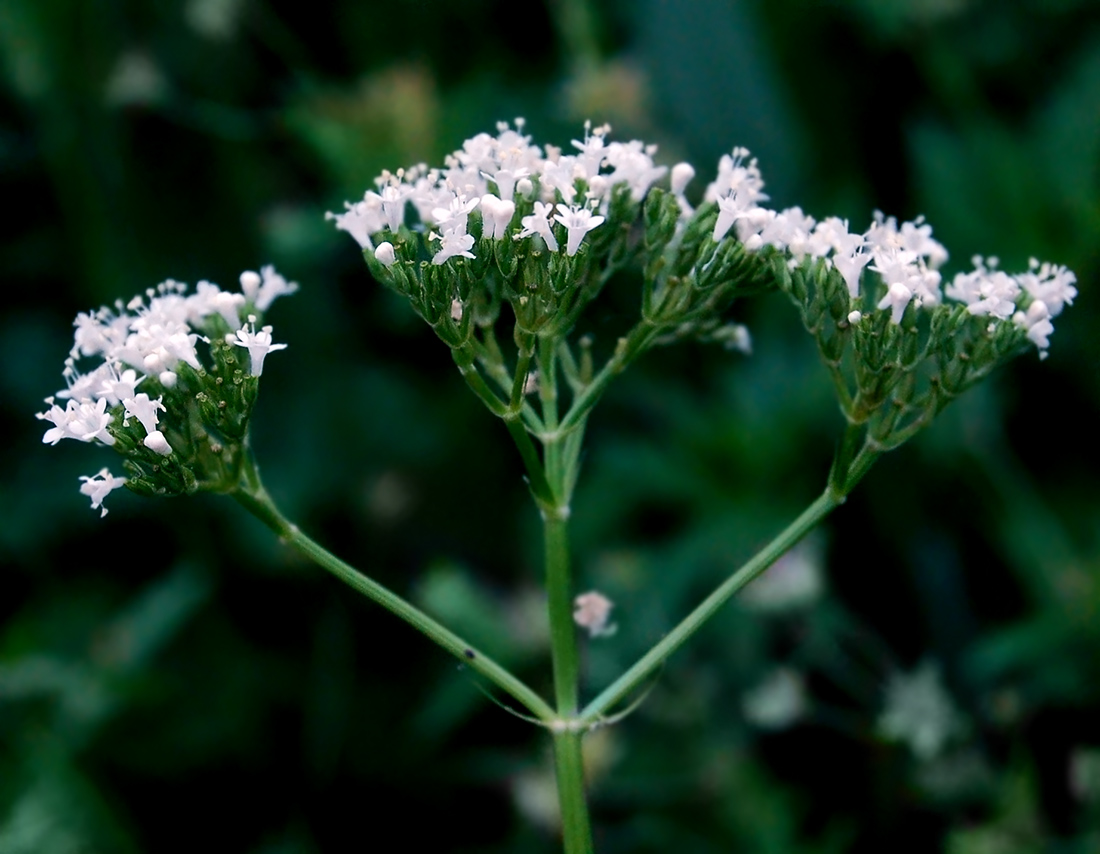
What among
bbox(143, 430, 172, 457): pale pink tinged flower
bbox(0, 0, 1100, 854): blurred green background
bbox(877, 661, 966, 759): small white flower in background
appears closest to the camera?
bbox(143, 430, 172, 457): pale pink tinged flower

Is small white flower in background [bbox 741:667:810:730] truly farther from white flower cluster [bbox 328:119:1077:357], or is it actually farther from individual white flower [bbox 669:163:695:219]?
individual white flower [bbox 669:163:695:219]

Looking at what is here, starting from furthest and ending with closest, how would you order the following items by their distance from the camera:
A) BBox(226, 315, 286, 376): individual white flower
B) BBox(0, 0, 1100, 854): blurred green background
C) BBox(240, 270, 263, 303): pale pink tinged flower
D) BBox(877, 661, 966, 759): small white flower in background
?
1. BBox(0, 0, 1100, 854): blurred green background
2. BBox(877, 661, 966, 759): small white flower in background
3. BBox(240, 270, 263, 303): pale pink tinged flower
4. BBox(226, 315, 286, 376): individual white flower

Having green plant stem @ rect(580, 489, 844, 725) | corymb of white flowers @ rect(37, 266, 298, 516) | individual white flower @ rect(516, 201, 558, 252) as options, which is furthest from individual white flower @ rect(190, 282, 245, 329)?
green plant stem @ rect(580, 489, 844, 725)

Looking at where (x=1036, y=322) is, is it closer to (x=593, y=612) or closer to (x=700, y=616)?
(x=700, y=616)

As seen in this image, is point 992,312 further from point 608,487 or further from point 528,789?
point 528,789

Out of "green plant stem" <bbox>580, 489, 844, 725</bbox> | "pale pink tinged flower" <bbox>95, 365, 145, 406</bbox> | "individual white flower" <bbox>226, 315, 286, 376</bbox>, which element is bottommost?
"green plant stem" <bbox>580, 489, 844, 725</bbox>

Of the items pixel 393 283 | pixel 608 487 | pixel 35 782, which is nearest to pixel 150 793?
pixel 35 782

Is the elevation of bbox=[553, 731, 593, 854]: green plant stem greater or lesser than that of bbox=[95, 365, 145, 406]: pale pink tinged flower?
lesser
